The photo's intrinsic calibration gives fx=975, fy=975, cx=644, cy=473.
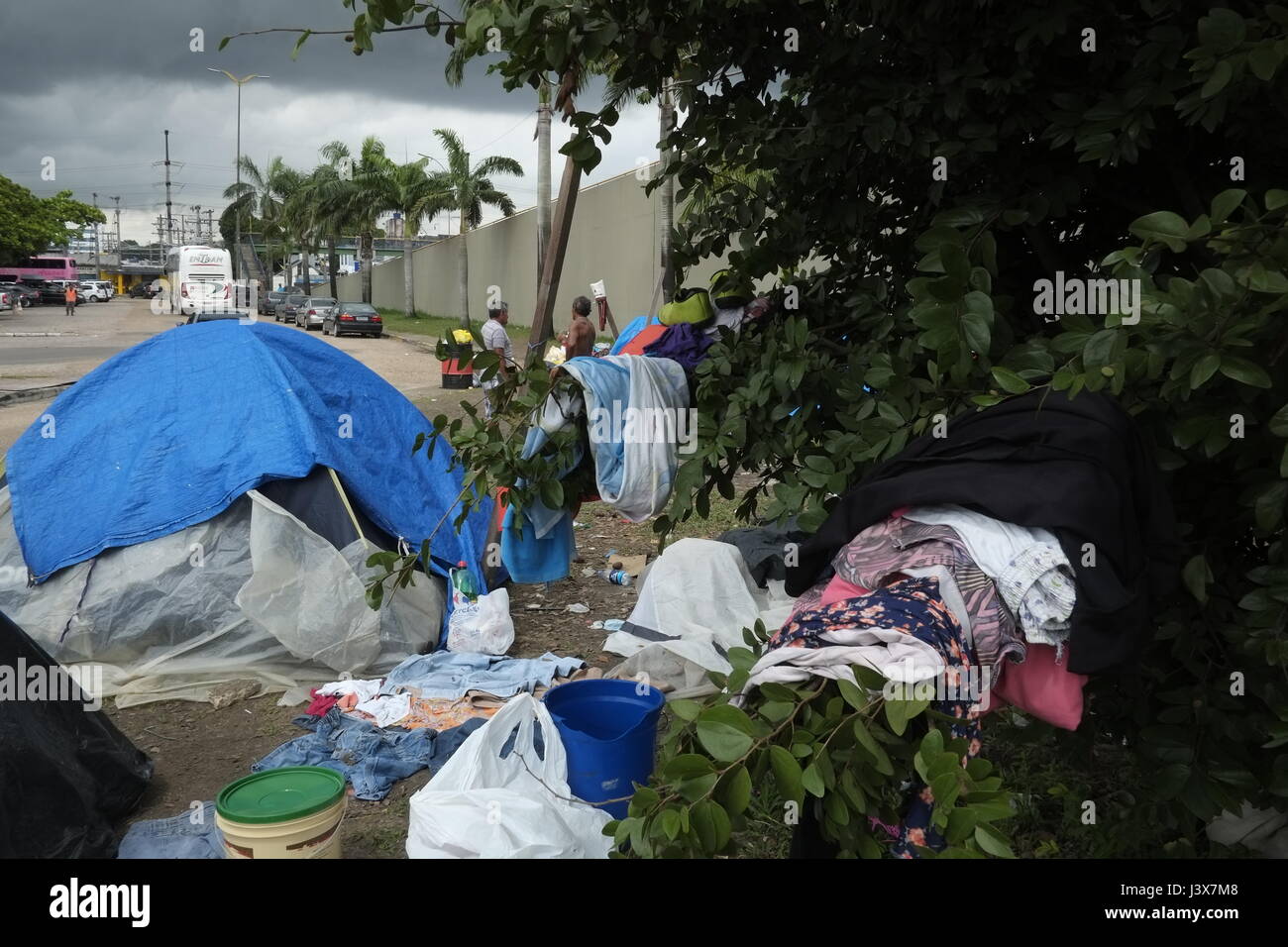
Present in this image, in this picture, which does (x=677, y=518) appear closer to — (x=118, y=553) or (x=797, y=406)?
(x=797, y=406)

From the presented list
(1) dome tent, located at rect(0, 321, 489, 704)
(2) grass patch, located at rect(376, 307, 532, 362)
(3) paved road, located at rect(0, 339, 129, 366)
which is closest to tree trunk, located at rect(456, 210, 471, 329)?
(2) grass patch, located at rect(376, 307, 532, 362)

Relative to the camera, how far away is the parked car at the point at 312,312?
107ft

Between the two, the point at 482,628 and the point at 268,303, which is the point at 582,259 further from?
the point at 482,628

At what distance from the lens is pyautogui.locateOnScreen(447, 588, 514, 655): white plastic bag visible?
220 inches

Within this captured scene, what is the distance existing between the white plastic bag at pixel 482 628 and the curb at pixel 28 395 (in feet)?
36.8

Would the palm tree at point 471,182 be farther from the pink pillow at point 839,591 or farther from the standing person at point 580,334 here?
the pink pillow at point 839,591

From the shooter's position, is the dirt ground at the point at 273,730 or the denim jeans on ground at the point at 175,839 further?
the dirt ground at the point at 273,730

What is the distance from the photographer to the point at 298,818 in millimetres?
3182

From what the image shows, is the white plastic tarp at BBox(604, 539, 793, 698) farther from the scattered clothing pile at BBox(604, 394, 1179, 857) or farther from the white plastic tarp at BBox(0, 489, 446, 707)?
the scattered clothing pile at BBox(604, 394, 1179, 857)

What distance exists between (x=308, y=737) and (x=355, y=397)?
8.54ft

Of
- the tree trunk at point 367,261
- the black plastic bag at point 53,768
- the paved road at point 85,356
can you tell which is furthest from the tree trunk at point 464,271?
the black plastic bag at point 53,768
